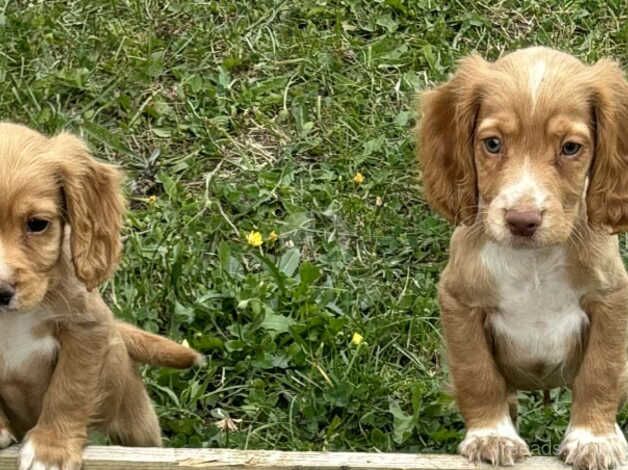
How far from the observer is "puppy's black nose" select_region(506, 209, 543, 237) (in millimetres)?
4172

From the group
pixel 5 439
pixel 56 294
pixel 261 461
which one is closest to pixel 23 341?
pixel 56 294

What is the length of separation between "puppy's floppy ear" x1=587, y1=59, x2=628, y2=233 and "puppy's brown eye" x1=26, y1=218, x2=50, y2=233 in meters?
1.68

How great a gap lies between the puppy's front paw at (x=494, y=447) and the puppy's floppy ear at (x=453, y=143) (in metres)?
0.68

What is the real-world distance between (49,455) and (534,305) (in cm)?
162

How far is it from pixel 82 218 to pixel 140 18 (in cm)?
361

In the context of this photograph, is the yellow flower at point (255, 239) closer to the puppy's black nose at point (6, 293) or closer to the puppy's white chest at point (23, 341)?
the puppy's white chest at point (23, 341)

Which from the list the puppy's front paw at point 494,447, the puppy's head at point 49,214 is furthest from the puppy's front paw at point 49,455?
the puppy's front paw at point 494,447

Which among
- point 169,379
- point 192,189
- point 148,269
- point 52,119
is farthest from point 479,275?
point 52,119

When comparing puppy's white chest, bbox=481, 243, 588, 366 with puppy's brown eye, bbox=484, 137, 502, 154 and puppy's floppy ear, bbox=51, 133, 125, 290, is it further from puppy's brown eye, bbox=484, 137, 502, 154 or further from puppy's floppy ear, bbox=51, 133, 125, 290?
puppy's floppy ear, bbox=51, 133, 125, 290

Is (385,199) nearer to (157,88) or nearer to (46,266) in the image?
(157,88)

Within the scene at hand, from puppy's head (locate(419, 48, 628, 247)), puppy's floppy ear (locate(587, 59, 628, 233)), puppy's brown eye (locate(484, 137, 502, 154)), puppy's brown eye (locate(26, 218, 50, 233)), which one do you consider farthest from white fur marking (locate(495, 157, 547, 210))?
puppy's brown eye (locate(26, 218, 50, 233))

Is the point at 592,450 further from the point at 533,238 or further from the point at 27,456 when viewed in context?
the point at 27,456

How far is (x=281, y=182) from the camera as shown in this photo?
6840 mm

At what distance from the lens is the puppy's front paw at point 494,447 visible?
4.50 metres
